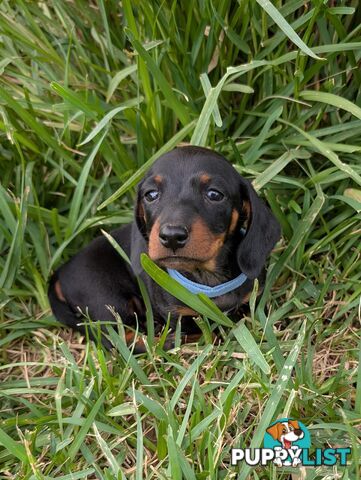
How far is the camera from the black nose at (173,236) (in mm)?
2654

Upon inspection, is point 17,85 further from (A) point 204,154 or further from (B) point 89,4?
(A) point 204,154

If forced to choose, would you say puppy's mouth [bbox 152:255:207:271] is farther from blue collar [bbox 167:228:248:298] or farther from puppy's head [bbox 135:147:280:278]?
blue collar [bbox 167:228:248:298]

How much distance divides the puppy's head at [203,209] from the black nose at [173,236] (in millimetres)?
27

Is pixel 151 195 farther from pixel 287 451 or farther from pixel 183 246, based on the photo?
pixel 287 451

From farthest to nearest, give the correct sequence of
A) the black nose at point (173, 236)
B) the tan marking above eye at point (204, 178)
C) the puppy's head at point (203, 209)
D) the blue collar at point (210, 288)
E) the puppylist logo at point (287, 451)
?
the blue collar at point (210, 288) < the tan marking above eye at point (204, 178) < the puppy's head at point (203, 209) < the black nose at point (173, 236) < the puppylist logo at point (287, 451)

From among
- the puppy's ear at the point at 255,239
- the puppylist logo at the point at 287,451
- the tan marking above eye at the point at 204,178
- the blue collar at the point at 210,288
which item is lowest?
the puppylist logo at the point at 287,451

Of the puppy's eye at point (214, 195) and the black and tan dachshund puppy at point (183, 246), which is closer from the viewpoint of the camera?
the black and tan dachshund puppy at point (183, 246)

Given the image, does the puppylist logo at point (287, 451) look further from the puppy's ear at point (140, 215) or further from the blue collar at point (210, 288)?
the puppy's ear at point (140, 215)

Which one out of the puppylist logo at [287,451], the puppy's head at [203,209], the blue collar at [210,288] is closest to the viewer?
the puppylist logo at [287,451]

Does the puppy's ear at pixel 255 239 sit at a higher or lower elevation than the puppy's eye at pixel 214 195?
lower

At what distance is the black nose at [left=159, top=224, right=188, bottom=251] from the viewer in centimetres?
265

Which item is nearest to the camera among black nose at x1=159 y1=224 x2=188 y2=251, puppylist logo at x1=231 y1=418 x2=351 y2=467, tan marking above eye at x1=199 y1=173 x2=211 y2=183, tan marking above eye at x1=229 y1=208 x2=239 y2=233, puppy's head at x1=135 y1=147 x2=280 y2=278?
puppylist logo at x1=231 y1=418 x2=351 y2=467

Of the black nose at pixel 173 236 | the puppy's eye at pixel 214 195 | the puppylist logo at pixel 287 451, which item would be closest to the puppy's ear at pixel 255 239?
the puppy's eye at pixel 214 195

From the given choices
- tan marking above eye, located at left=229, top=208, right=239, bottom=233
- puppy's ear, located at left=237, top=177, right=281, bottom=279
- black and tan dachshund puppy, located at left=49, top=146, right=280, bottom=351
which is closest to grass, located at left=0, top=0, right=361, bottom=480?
black and tan dachshund puppy, located at left=49, top=146, right=280, bottom=351
